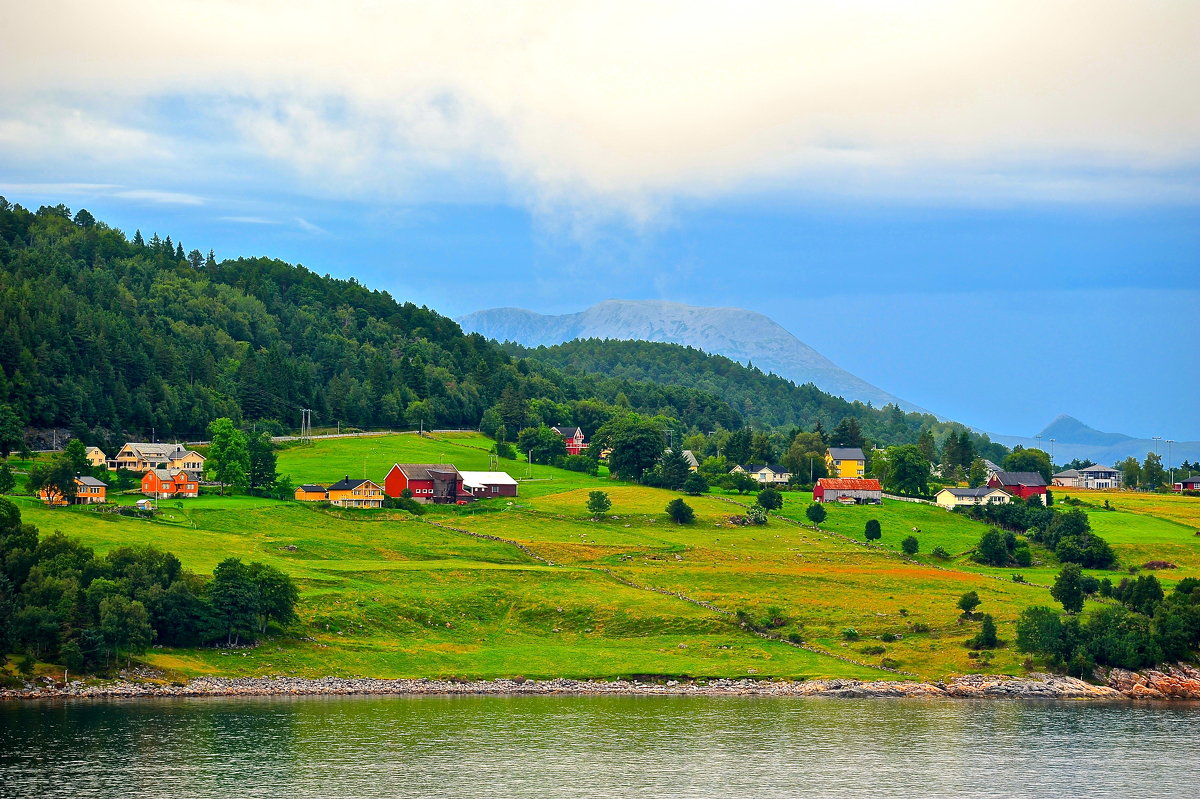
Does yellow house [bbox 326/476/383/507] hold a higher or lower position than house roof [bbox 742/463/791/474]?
lower

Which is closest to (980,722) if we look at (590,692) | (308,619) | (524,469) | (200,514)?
(590,692)

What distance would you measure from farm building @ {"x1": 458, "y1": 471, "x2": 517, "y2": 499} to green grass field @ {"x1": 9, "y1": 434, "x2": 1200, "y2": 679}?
22.3 feet

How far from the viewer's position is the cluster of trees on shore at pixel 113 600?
85.6 metres

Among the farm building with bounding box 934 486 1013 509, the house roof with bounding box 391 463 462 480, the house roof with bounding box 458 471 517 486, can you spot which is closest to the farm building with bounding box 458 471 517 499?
the house roof with bounding box 458 471 517 486

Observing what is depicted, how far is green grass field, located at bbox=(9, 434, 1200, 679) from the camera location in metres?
96.6

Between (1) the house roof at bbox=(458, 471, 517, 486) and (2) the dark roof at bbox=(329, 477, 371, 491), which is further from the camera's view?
(1) the house roof at bbox=(458, 471, 517, 486)

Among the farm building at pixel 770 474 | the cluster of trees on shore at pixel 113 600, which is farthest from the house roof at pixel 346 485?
the farm building at pixel 770 474

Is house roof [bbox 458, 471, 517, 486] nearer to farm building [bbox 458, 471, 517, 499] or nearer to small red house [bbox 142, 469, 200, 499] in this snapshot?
farm building [bbox 458, 471, 517, 499]

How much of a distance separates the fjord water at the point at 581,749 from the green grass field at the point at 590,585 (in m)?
8.15

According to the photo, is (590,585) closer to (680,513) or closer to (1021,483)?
(680,513)

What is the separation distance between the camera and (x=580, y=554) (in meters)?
125

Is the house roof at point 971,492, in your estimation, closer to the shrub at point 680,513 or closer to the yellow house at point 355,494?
the shrub at point 680,513

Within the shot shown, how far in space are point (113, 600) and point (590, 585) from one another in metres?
42.9

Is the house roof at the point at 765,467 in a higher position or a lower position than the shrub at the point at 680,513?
higher
